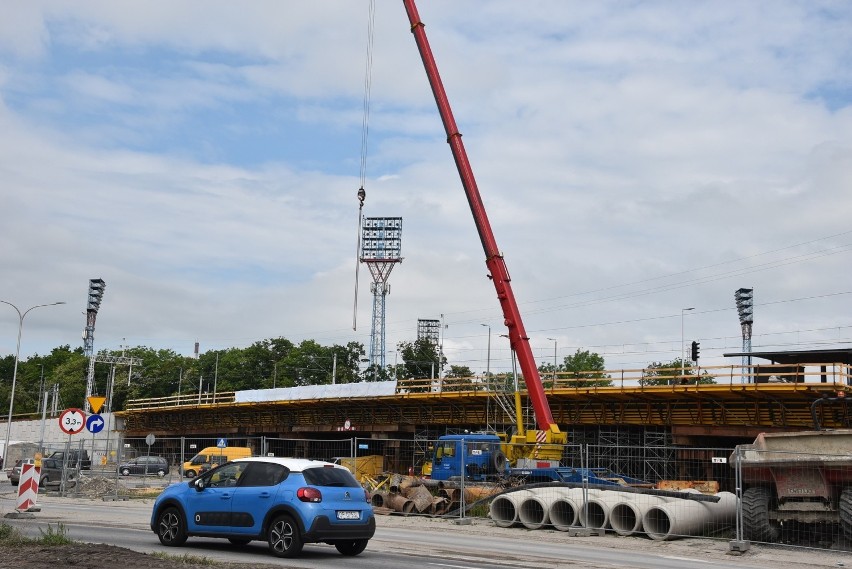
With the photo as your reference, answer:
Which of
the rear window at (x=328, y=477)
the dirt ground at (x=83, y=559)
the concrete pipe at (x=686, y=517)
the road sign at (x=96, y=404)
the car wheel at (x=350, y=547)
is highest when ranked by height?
the road sign at (x=96, y=404)

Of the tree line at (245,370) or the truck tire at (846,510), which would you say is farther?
the tree line at (245,370)

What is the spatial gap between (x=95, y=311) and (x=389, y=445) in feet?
236

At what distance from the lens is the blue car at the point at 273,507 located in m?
14.2

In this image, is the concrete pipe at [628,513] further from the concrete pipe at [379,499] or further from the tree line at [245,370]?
the tree line at [245,370]

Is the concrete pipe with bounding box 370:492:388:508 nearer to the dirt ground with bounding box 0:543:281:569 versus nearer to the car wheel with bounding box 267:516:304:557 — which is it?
the car wheel with bounding box 267:516:304:557

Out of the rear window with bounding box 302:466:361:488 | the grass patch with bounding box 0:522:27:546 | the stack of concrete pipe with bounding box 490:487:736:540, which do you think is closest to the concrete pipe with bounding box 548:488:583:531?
the stack of concrete pipe with bounding box 490:487:736:540

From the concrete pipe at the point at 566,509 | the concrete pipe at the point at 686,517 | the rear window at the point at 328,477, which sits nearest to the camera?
the rear window at the point at 328,477

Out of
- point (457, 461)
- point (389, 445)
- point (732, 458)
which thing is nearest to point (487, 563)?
point (732, 458)

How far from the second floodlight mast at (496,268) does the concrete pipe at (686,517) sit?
494 inches

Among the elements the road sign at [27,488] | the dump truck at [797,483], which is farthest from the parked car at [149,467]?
the dump truck at [797,483]

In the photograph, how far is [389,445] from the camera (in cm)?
5528

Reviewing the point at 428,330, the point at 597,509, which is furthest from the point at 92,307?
the point at 597,509

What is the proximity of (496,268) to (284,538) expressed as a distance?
21719 millimetres

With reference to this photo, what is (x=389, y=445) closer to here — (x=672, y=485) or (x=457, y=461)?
(x=457, y=461)
